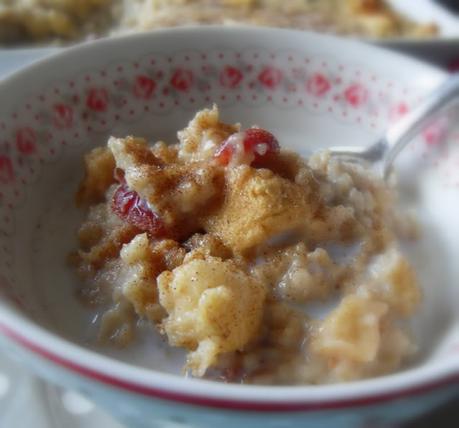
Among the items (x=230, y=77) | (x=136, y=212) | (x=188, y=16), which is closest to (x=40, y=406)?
(x=136, y=212)

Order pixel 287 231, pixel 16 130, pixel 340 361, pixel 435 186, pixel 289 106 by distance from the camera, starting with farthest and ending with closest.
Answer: pixel 289 106 < pixel 435 186 < pixel 16 130 < pixel 287 231 < pixel 340 361

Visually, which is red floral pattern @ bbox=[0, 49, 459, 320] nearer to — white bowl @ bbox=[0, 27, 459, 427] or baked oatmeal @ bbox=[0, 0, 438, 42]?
white bowl @ bbox=[0, 27, 459, 427]

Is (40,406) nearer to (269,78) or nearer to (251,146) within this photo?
(251,146)

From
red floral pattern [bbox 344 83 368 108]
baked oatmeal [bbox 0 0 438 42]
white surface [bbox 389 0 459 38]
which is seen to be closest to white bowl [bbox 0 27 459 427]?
red floral pattern [bbox 344 83 368 108]

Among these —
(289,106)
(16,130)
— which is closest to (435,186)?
(289,106)

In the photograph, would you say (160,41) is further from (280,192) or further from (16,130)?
(280,192)
